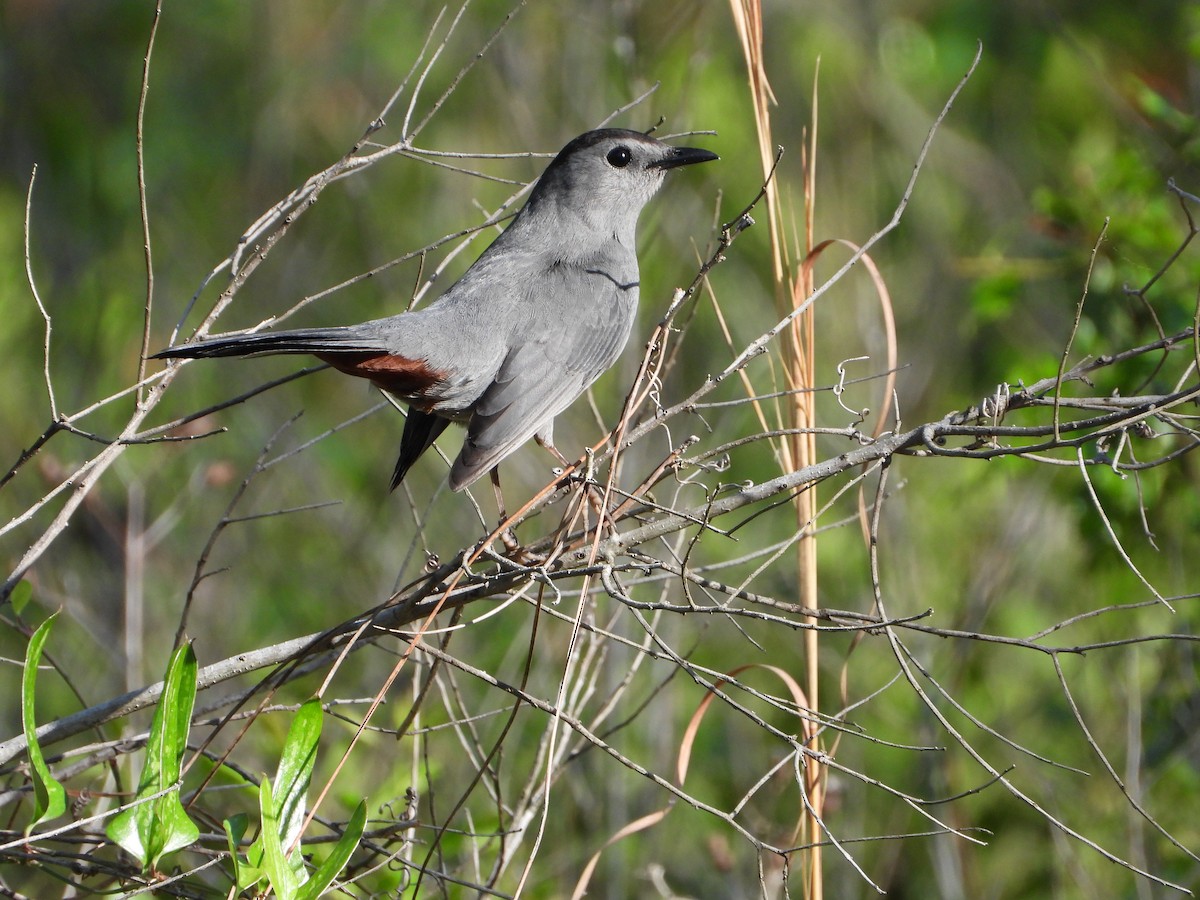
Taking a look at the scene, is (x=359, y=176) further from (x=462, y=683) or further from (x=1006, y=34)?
(x=1006, y=34)

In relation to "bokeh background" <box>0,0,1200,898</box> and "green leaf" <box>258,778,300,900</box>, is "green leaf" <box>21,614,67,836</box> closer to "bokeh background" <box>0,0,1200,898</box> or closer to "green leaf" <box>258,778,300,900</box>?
"green leaf" <box>258,778,300,900</box>

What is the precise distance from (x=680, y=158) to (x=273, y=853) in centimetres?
274

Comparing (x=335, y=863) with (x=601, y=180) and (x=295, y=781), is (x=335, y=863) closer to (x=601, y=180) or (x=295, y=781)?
(x=295, y=781)

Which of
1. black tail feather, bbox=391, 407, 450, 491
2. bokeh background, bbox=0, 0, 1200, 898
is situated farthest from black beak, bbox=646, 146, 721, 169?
black tail feather, bbox=391, 407, 450, 491

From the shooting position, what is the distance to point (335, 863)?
187 cm

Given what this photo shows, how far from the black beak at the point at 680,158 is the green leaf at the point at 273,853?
8.26ft

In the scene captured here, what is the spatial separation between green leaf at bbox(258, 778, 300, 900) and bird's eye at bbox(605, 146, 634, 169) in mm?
2641

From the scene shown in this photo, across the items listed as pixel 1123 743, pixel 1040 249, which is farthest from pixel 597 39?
pixel 1123 743

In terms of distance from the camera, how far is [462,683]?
5.71 metres

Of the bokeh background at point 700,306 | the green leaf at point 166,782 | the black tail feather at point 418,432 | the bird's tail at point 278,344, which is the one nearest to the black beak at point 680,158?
the bokeh background at point 700,306

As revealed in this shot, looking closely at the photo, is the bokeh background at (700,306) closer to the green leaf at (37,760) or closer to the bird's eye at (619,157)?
the bird's eye at (619,157)

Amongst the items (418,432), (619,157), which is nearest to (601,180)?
(619,157)

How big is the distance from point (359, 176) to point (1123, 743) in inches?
187

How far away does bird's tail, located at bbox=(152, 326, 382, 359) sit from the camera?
2299mm
